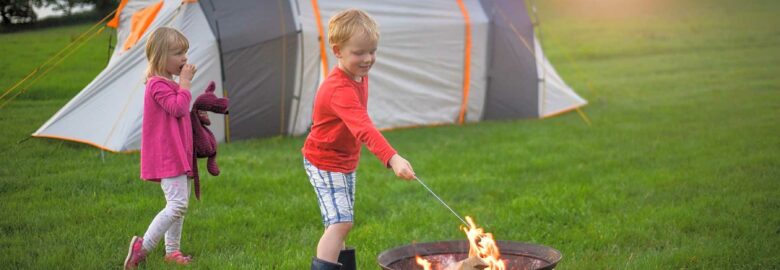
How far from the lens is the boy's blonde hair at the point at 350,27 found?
13.8 ft

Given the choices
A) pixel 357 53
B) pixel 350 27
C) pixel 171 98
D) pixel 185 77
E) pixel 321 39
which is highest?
pixel 321 39

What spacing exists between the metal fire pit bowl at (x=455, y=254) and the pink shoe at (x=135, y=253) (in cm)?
161

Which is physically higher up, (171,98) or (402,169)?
(171,98)

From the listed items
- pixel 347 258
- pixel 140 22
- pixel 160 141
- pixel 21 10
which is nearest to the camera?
pixel 347 258

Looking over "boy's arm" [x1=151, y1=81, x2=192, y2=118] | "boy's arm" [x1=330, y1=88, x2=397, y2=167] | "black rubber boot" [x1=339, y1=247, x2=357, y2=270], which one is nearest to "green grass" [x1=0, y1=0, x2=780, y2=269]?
"black rubber boot" [x1=339, y1=247, x2=357, y2=270]

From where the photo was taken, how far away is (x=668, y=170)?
27.3 feet

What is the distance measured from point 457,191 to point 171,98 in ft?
10.7

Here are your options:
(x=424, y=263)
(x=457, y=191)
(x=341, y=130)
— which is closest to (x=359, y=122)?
(x=341, y=130)

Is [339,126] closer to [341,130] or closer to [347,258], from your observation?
[341,130]

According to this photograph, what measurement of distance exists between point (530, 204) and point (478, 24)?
5281 millimetres

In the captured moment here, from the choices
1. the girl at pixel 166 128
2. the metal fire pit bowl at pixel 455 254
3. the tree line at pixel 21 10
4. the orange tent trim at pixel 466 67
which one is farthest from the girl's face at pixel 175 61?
the orange tent trim at pixel 466 67

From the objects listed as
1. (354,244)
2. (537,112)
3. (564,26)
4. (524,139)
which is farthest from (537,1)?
(354,244)

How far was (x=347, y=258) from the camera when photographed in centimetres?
461

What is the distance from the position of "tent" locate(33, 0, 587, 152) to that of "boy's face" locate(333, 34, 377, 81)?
5.15 m
